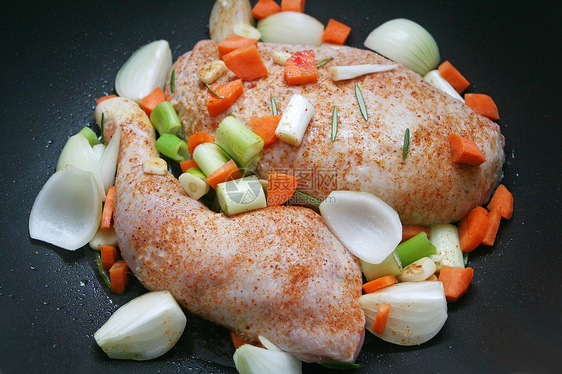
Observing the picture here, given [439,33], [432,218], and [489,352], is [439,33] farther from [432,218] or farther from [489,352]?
[489,352]

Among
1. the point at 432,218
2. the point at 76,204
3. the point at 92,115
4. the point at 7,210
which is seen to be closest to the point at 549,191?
the point at 432,218

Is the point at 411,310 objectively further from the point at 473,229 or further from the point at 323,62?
the point at 323,62

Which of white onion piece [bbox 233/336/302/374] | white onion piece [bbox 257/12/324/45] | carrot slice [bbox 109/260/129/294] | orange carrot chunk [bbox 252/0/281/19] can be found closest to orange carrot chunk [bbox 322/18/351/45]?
white onion piece [bbox 257/12/324/45]

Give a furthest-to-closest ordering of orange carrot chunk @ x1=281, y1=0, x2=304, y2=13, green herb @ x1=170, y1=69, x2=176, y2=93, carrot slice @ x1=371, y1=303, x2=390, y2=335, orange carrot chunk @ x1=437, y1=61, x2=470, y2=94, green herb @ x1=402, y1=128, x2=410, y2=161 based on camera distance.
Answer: orange carrot chunk @ x1=281, y1=0, x2=304, y2=13
orange carrot chunk @ x1=437, y1=61, x2=470, y2=94
green herb @ x1=170, y1=69, x2=176, y2=93
green herb @ x1=402, y1=128, x2=410, y2=161
carrot slice @ x1=371, y1=303, x2=390, y2=335

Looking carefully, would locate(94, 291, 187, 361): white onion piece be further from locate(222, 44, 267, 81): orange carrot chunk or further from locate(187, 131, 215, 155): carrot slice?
locate(222, 44, 267, 81): orange carrot chunk

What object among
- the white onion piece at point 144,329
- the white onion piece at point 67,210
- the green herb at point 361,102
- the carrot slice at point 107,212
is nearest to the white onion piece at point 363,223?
the green herb at point 361,102

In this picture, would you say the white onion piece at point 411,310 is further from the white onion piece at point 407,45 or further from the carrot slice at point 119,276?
the white onion piece at point 407,45
